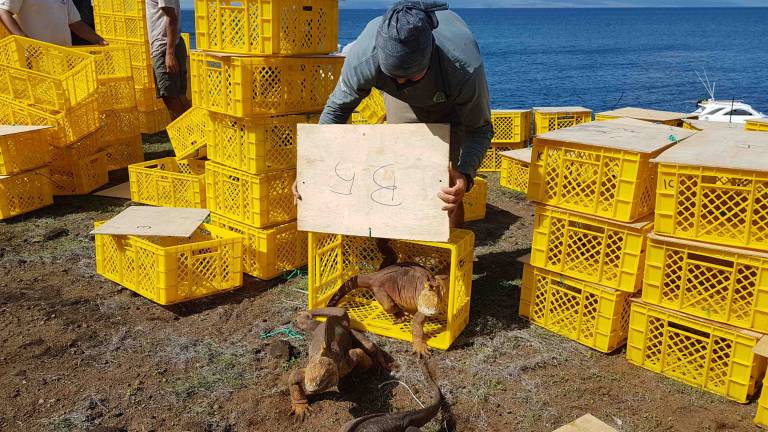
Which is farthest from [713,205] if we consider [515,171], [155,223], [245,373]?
[515,171]

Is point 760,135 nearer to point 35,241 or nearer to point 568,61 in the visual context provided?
point 35,241

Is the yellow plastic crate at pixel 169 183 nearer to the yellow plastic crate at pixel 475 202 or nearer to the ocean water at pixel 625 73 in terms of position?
the yellow plastic crate at pixel 475 202

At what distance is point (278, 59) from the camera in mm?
5266

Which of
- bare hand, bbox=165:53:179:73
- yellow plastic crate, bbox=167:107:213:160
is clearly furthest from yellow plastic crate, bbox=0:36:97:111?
yellow plastic crate, bbox=167:107:213:160

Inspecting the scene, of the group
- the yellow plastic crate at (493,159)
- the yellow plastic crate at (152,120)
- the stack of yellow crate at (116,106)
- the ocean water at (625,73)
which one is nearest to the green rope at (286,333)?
the stack of yellow crate at (116,106)

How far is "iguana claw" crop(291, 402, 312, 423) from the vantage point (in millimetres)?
3629

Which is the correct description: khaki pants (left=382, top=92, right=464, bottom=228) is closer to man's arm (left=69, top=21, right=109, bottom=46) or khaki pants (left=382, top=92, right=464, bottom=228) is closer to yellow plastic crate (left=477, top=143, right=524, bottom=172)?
yellow plastic crate (left=477, top=143, right=524, bottom=172)

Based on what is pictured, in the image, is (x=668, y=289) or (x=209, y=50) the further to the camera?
(x=209, y=50)

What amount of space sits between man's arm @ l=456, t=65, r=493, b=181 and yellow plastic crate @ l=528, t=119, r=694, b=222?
0.44 meters

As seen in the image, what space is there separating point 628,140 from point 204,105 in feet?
12.9

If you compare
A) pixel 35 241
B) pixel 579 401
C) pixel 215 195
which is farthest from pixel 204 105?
pixel 579 401

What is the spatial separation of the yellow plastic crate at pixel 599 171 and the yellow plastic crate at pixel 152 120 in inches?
346

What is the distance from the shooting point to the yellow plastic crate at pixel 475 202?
7.48m

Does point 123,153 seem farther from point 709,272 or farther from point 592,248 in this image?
point 709,272
